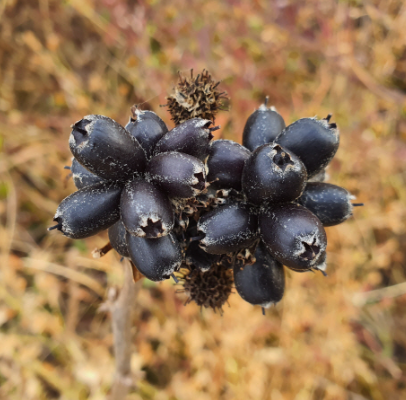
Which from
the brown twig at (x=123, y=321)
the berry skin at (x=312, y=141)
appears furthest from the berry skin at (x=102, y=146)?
the berry skin at (x=312, y=141)

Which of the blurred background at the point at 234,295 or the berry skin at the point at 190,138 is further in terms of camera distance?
the blurred background at the point at 234,295

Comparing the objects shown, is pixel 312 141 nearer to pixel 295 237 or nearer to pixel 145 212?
pixel 295 237

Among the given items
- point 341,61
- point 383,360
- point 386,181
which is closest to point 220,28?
point 341,61

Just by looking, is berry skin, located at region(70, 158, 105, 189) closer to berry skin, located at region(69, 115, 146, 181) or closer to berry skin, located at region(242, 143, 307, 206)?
berry skin, located at region(69, 115, 146, 181)

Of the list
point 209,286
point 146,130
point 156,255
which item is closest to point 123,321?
point 209,286

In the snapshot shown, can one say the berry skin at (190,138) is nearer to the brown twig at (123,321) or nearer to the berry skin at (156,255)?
the berry skin at (156,255)

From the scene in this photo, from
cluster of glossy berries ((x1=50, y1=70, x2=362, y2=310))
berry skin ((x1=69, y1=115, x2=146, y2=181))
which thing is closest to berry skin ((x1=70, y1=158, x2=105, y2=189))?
cluster of glossy berries ((x1=50, y1=70, x2=362, y2=310))
